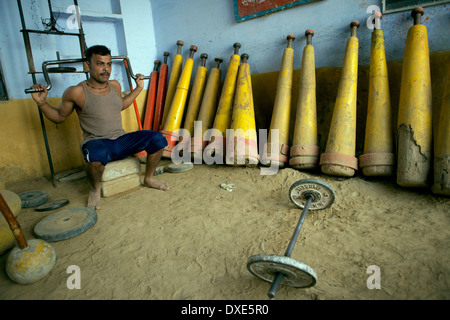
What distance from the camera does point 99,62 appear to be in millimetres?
2393

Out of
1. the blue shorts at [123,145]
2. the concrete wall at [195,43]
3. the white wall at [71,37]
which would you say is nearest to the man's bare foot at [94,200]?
the blue shorts at [123,145]

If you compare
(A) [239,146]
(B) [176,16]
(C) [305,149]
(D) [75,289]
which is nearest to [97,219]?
(D) [75,289]

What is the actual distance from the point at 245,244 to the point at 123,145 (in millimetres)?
1583

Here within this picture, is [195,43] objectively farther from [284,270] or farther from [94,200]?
[284,270]

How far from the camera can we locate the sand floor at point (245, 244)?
134 cm

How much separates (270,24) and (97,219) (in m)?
2.91

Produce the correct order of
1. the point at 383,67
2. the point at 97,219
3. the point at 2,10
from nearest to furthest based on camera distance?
the point at 97,219 < the point at 383,67 < the point at 2,10

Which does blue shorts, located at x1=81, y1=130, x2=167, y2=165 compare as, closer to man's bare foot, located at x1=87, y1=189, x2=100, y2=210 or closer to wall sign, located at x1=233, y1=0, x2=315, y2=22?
man's bare foot, located at x1=87, y1=189, x2=100, y2=210

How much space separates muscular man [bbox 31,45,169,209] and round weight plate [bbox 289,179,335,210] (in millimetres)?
1355

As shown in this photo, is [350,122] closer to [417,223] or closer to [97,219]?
[417,223]

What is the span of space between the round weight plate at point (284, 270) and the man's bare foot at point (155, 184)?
1573 mm

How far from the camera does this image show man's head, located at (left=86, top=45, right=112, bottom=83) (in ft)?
7.80

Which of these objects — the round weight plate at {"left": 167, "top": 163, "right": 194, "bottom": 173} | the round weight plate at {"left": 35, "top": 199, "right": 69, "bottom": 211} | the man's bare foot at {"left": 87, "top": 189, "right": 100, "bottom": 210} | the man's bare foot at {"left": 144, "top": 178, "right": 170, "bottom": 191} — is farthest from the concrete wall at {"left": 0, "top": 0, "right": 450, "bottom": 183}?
the man's bare foot at {"left": 144, "top": 178, "right": 170, "bottom": 191}

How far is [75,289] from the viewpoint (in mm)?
1413
